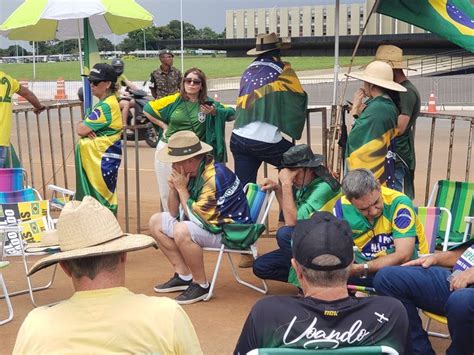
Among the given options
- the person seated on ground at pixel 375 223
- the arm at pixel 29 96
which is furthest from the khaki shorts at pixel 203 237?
the arm at pixel 29 96

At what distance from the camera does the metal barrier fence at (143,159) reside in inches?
322

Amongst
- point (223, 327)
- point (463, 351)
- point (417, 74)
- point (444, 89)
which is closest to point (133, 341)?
point (463, 351)

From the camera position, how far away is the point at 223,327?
5676 mm

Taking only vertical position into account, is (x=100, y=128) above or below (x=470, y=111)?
above

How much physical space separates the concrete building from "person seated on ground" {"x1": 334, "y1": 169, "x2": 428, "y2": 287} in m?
32.7

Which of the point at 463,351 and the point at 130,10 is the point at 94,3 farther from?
the point at 463,351

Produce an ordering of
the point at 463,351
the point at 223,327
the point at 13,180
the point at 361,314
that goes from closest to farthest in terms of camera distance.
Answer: the point at 361,314 < the point at 463,351 < the point at 223,327 < the point at 13,180

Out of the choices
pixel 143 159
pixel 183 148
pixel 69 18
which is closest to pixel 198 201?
pixel 183 148

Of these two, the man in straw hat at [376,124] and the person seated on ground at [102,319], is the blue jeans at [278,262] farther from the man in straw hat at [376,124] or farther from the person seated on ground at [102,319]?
the person seated on ground at [102,319]

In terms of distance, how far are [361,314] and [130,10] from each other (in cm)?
580

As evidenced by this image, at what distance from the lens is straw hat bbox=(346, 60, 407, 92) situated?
20.4 feet

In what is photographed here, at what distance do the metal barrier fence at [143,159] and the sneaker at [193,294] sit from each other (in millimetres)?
1842

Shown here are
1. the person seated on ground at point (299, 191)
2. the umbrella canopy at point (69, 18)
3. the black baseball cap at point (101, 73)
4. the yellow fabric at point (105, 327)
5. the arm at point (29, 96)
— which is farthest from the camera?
the arm at point (29, 96)

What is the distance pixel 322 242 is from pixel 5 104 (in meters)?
5.58
